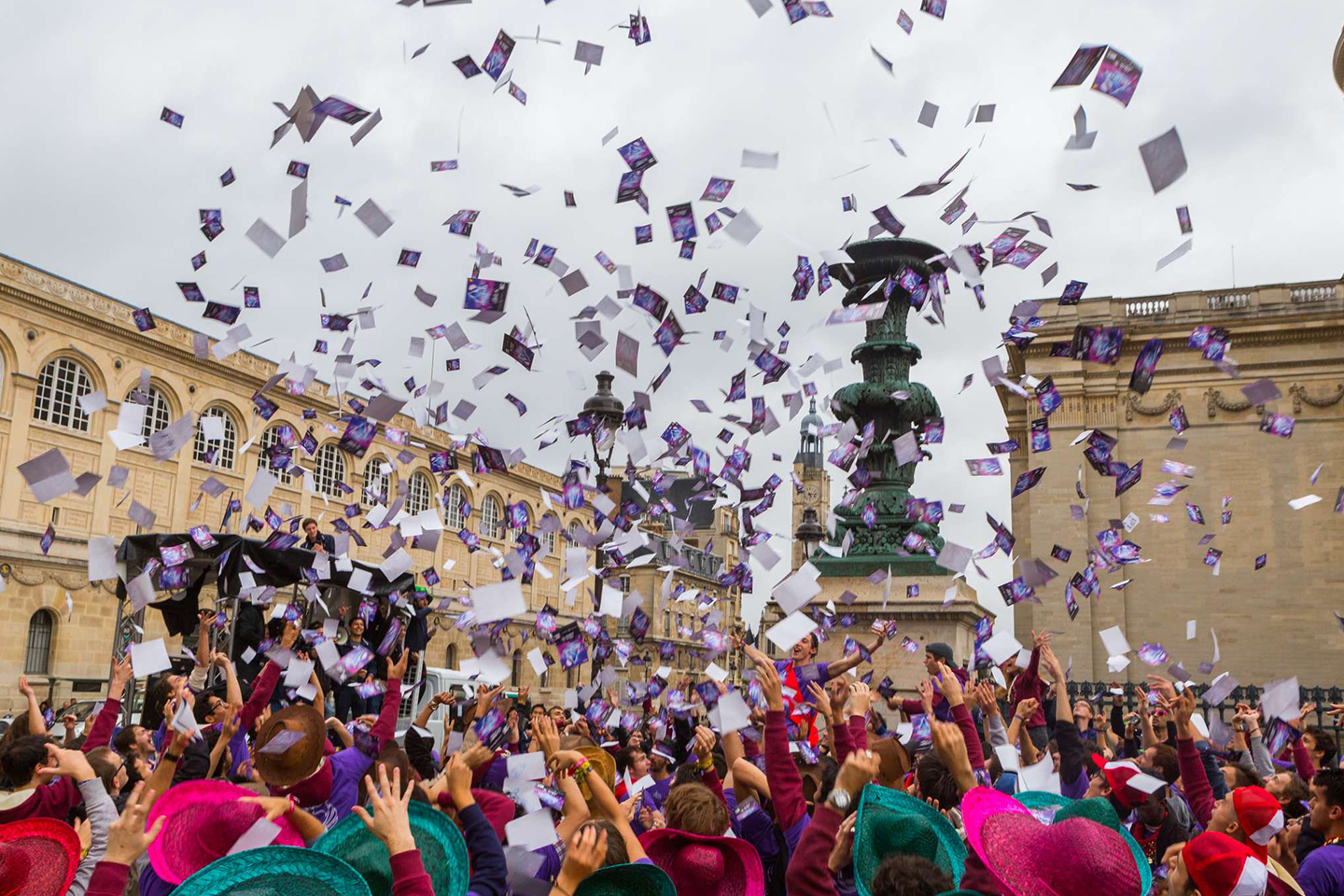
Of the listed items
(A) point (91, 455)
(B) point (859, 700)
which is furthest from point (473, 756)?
(A) point (91, 455)

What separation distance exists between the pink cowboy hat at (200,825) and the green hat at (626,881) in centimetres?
124

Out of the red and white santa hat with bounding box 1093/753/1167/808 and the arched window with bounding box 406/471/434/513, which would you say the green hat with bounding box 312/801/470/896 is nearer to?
the red and white santa hat with bounding box 1093/753/1167/808

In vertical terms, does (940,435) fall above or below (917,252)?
below

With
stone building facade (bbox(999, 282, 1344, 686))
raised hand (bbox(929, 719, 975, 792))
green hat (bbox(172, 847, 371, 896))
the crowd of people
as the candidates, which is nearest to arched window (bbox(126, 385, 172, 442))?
stone building facade (bbox(999, 282, 1344, 686))

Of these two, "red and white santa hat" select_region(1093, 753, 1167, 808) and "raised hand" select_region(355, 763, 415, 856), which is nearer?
"raised hand" select_region(355, 763, 415, 856)

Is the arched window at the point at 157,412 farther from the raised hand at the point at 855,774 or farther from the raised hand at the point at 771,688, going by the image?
the raised hand at the point at 855,774

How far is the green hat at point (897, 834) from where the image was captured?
374 centimetres

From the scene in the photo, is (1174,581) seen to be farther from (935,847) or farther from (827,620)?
(935,847)

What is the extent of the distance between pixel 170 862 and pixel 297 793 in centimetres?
143

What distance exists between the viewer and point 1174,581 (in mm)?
27844

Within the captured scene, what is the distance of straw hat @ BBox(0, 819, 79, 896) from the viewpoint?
10.8 ft

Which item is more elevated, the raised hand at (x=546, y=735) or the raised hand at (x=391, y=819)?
the raised hand at (x=546, y=735)

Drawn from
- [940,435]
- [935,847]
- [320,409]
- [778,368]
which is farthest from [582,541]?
[320,409]

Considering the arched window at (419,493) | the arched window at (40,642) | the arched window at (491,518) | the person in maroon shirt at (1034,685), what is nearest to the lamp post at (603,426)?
the person in maroon shirt at (1034,685)
